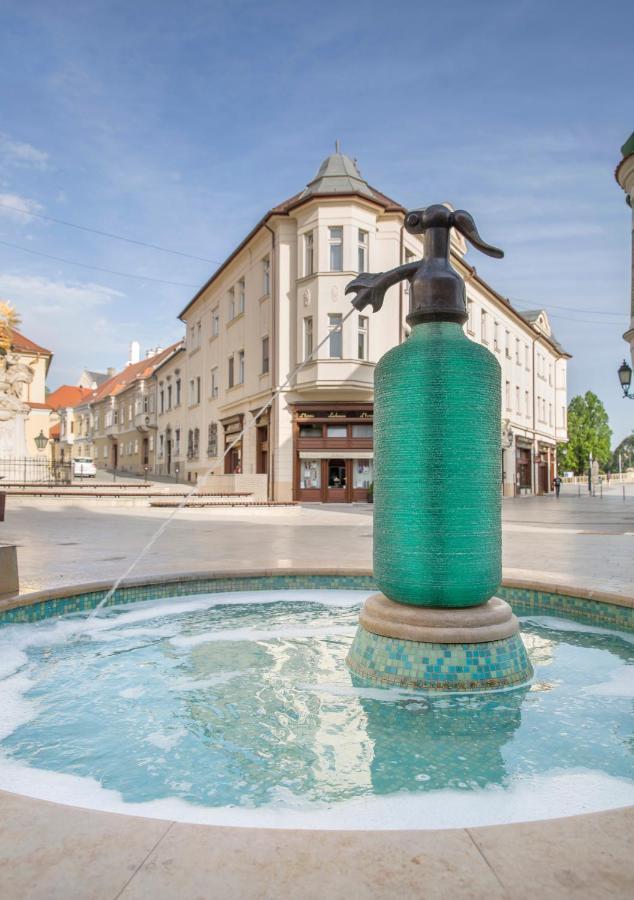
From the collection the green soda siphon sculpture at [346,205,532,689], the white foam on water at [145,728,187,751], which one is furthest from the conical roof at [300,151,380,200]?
the white foam on water at [145,728,187,751]

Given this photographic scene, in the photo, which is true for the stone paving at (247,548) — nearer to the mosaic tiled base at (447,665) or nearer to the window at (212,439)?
the mosaic tiled base at (447,665)

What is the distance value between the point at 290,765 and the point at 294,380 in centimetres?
2474

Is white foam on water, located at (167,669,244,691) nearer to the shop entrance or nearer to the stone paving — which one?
the stone paving

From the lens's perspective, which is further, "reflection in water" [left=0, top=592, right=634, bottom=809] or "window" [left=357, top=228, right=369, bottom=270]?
"window" [left=357, top=228, right=369, bottom=270]

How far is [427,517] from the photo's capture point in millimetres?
3914

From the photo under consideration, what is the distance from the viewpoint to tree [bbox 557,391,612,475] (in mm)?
78375

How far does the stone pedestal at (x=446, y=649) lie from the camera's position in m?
3.81

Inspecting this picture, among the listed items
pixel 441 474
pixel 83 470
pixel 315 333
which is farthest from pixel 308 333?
pixel 83 470

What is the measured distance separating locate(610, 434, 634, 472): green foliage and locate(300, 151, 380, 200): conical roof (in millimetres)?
100735

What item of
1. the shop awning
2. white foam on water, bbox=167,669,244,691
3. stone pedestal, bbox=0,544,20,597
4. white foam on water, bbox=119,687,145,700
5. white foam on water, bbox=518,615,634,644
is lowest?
white foam on water, bbox=518,615,634,644

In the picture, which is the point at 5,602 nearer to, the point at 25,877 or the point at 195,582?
the point at 195,582

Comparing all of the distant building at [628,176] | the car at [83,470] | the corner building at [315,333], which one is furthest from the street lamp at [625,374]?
the car at [83,470]

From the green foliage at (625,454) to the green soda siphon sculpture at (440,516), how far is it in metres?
121

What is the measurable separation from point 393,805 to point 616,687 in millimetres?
2265
